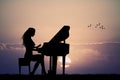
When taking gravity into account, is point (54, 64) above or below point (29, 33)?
below

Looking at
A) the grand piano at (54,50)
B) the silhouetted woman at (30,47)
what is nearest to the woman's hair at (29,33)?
the silhouetted woman at (30,47)

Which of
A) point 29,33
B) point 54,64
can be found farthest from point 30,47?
point 54,64

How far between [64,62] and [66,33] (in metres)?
1.01

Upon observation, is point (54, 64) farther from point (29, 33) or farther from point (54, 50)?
point (29, 33)

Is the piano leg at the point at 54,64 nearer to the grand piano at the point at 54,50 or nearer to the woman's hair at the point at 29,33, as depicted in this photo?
the grand piano at the point at 54,50

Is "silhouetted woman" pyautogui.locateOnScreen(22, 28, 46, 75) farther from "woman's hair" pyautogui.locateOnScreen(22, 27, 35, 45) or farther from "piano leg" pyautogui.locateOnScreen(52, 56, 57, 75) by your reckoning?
"piano leg" pyautogui.locateOnScreen(52, 56, 57, 75)

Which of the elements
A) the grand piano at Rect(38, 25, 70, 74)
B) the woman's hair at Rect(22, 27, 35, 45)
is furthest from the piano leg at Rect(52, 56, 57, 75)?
the woman's hair at Rect(22, 27, 35, 45)

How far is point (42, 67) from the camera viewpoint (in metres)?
11.6

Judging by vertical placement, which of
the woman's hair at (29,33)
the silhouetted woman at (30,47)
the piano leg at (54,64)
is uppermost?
the woman's hair at (29,33)

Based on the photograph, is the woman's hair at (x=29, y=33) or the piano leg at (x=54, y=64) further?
the piano leg at (x=54, y=64)
